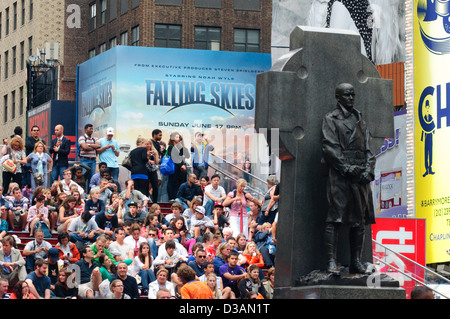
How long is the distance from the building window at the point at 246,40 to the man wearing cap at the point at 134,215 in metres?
46.2

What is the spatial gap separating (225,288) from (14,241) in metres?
4.38

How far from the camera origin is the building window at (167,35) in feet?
227

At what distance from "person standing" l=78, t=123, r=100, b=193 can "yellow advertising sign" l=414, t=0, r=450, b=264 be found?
1235cm

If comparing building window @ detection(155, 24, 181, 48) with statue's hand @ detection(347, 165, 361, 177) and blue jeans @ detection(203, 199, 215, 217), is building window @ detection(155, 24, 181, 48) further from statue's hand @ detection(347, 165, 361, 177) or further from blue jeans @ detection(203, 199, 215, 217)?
statue's hand @ detection(347, 165, 361, 177)

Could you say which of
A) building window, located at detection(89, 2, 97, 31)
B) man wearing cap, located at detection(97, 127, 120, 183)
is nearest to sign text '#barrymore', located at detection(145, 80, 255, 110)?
building window, located at detection(89, 2, 97, 31)

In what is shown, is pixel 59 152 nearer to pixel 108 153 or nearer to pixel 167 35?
pixel 108 153

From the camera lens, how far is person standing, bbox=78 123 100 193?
28766 mm

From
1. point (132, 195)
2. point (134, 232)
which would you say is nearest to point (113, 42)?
point (132, 195)

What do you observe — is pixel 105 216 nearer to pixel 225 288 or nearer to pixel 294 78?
pixel 225 288

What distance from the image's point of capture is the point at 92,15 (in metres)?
76.8

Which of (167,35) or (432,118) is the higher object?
(167,35)

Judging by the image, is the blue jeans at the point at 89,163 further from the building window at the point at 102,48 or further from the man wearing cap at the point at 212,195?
the building window at the point at 102,48

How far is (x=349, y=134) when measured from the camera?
45.0 ft

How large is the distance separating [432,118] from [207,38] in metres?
34.0
